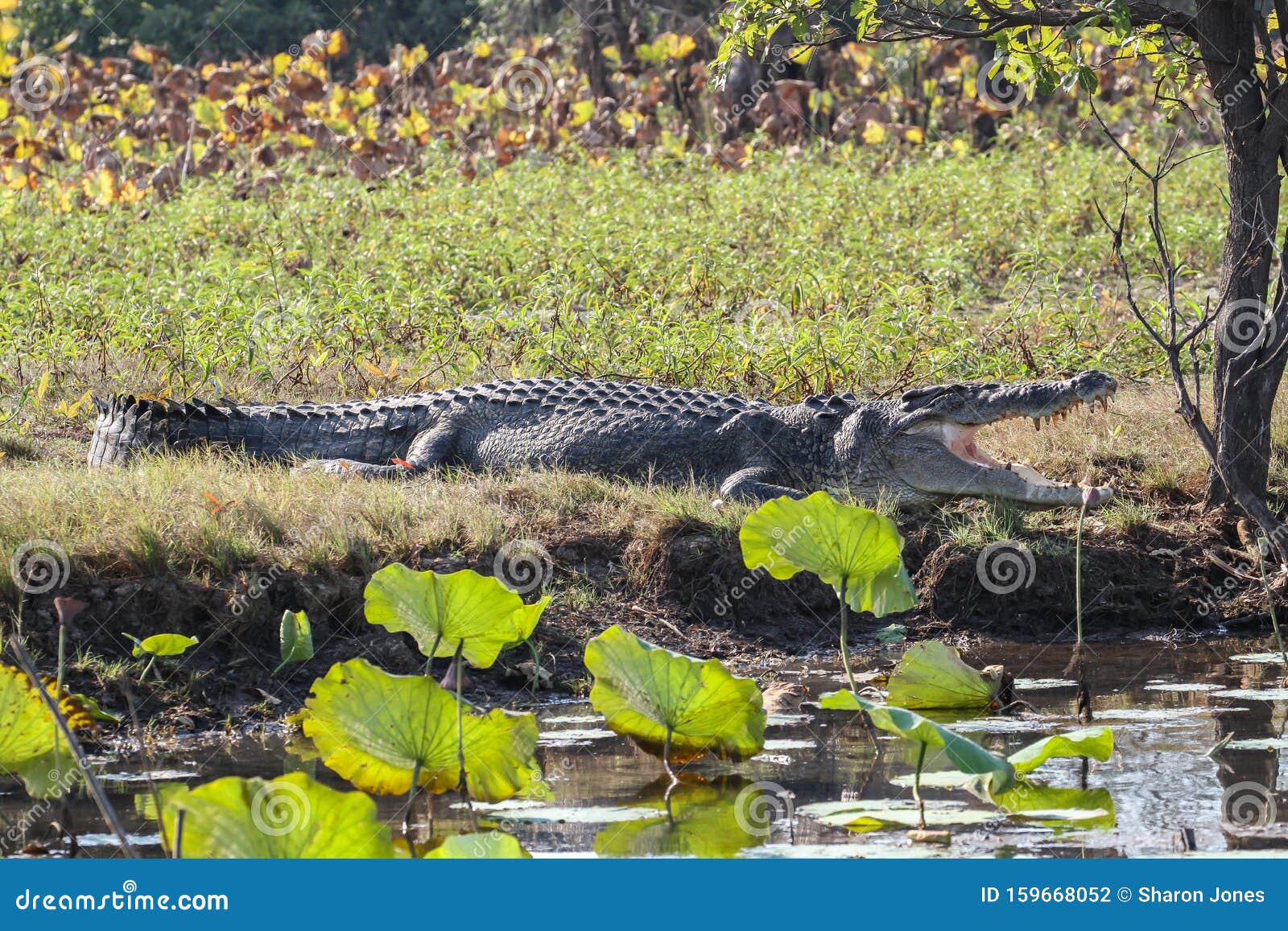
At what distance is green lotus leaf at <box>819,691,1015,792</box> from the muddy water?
18cm

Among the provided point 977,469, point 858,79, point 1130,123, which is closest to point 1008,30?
point 977,469

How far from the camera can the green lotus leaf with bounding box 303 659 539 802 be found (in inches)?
117

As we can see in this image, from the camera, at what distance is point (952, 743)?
2.94m

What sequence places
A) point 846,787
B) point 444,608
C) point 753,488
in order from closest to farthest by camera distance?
1. point 444,608
2. point 846,787
3. point 753,488

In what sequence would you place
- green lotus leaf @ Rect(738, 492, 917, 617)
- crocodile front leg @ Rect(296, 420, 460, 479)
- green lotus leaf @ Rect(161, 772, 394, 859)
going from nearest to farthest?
green lotus leaf @ Rect(161, 772, 394, 859), green lotus leaf @ Rect(738, 492, 917, 617), crocodile front leg @ Rect(296, 420, 460, 479)

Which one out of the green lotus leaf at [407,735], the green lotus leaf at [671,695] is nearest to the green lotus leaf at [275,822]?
the green lotus leaf at [407,735]

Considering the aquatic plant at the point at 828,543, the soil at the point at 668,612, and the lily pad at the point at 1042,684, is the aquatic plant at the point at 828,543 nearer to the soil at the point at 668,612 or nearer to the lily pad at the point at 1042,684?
the lily pad at the point at 1042,684

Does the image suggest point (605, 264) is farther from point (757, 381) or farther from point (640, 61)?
point (640, 61)

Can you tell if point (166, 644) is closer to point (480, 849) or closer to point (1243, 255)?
point (480, 849)

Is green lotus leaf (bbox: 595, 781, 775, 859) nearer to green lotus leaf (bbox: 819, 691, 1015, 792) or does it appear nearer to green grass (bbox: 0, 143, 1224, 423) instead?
green lotus leaf (bbox: 819, 691, 1015, 792)

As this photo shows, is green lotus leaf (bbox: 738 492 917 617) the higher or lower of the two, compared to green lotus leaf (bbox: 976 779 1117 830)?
higher

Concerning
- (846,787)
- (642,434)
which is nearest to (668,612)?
(642,434)

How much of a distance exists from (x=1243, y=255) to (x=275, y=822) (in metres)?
4.00

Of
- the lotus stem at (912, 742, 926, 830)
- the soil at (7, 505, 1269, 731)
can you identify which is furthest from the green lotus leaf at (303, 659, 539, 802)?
the soil at (7, 505, 1269, 731)
